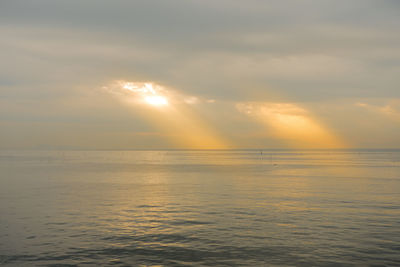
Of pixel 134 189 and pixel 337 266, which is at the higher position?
pixel 134 189

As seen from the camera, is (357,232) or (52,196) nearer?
(357,232)

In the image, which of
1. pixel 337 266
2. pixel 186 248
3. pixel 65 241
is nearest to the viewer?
pixel 337 266

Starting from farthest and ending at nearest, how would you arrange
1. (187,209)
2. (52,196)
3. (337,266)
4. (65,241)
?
(52,196), (187,209), (65,241), (337,266)

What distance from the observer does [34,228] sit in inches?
1083

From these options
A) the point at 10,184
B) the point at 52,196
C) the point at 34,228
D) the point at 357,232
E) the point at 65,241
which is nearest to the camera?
the point at 65,241

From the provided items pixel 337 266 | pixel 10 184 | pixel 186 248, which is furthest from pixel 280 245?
pixel 10 184

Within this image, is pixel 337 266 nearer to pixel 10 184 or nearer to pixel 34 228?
pixel 34 228

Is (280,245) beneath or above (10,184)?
beneath

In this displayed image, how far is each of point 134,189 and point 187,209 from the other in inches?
795

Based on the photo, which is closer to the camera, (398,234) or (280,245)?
(280,245)

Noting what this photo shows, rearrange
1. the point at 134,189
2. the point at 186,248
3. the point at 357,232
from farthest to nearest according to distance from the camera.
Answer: the point at 134,189 < the point at 357,232 < the point at 186,248

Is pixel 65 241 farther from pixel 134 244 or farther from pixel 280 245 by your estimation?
pixel 280 245

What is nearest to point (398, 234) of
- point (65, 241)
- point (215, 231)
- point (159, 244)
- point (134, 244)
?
point (215, 231)

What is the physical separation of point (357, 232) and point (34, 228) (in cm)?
2422
